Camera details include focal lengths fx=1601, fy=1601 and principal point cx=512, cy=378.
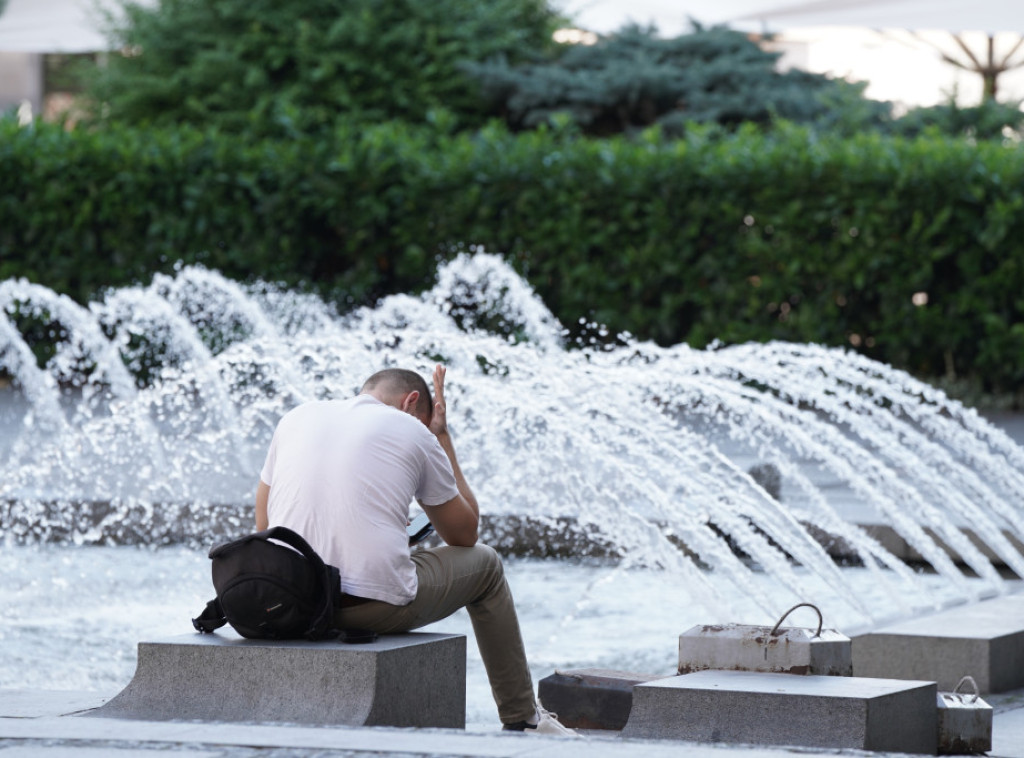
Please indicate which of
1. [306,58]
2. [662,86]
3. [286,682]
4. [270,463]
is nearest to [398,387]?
[270,463]

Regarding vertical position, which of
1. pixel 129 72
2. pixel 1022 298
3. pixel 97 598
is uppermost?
pixel 129 72

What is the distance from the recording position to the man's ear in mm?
4625

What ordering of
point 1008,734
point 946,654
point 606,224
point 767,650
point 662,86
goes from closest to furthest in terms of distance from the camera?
point 767,650, point 1008,734, point 946,654, point 606,224, point 662,86

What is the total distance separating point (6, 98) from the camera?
1145 inches

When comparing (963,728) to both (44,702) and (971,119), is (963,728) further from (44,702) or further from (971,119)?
(971,119)

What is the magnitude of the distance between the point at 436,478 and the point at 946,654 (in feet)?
6.00

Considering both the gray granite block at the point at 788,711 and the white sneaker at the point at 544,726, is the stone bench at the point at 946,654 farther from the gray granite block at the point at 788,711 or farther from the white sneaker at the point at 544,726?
the white sneaker at the point at 544,726

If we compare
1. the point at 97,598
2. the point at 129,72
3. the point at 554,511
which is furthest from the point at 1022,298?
the point at 129,72

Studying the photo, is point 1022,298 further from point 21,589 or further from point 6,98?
point 6,98

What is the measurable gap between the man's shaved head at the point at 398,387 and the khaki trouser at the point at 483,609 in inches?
16.7

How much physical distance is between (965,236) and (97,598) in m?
9.25

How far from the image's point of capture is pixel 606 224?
14508 millimetres

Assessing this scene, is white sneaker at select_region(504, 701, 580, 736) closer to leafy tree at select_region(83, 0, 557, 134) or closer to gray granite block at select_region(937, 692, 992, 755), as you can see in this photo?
gray granite block at select_region(937, 692, 992, 755)

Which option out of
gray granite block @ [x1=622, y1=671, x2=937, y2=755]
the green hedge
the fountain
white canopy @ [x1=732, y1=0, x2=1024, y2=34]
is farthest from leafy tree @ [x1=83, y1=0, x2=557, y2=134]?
gray granite block @ [x1=622, y1=671, x2=937, y2=755]
